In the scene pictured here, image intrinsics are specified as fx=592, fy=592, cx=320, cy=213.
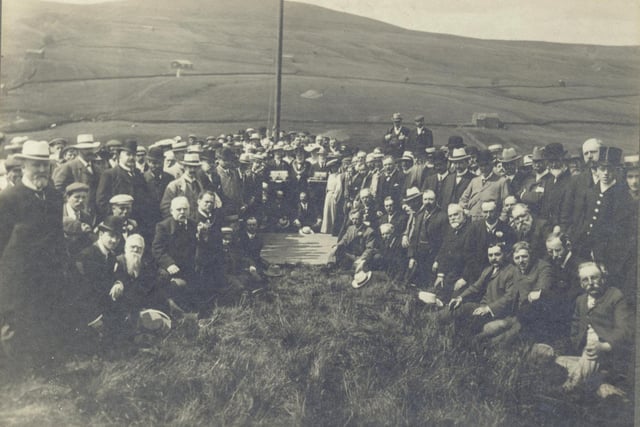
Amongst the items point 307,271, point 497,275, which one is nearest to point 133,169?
point 307,271

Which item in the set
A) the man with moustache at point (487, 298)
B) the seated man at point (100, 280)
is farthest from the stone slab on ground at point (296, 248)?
the seated man at point (100, 280)

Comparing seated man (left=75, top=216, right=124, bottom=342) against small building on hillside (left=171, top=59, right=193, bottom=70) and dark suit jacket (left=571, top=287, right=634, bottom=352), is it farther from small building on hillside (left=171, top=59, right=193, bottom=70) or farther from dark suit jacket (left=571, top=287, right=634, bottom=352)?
dark suit jacket (left=571, top=287, right=634, bottom=352)

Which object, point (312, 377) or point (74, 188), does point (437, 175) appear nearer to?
point (312, 377)

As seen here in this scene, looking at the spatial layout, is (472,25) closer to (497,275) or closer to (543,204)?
(543,204)

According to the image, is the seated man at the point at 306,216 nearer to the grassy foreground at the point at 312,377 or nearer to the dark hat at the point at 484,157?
the grassy foreground at the point at 312,377

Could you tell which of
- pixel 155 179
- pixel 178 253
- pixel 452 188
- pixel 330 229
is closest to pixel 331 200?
pixel 330 229
